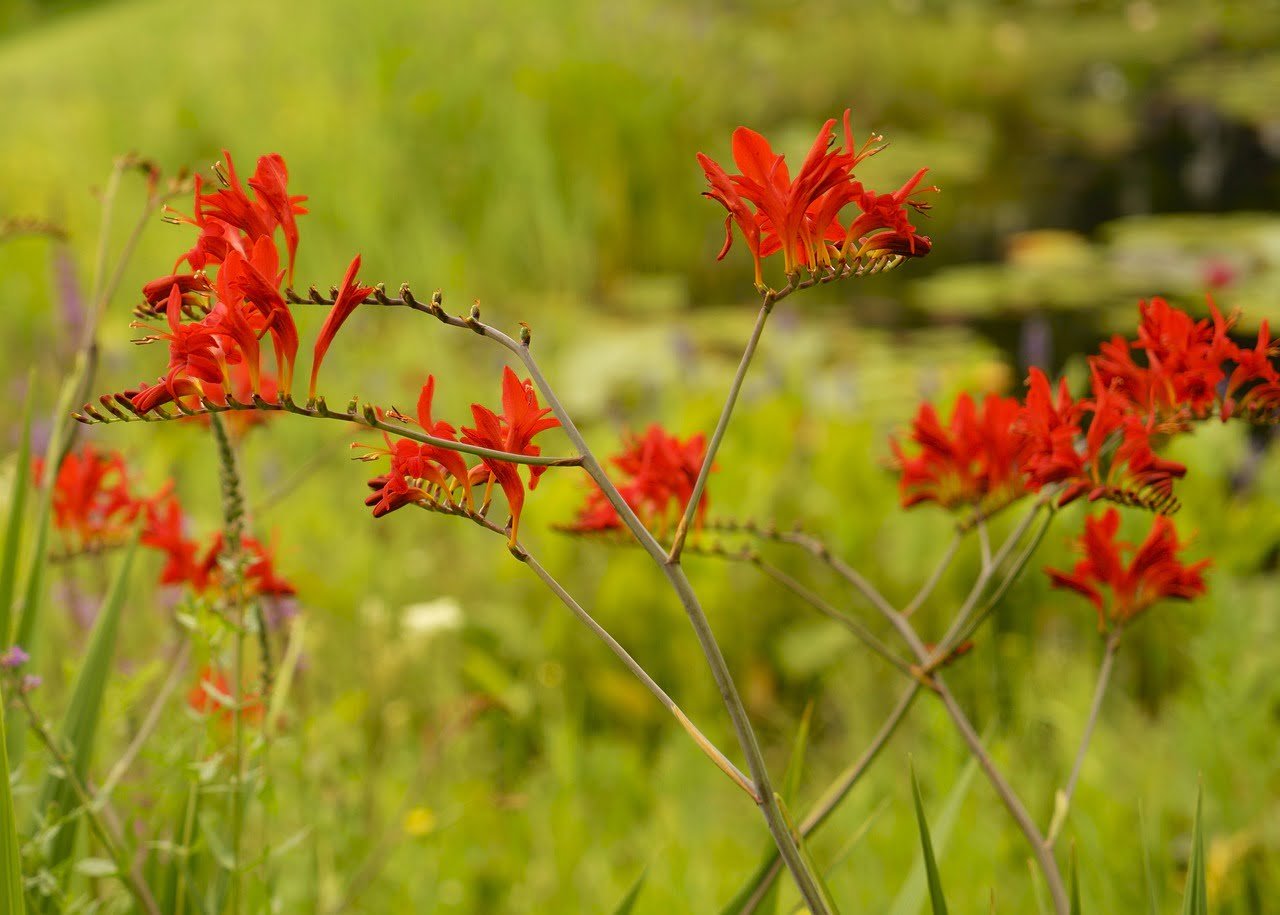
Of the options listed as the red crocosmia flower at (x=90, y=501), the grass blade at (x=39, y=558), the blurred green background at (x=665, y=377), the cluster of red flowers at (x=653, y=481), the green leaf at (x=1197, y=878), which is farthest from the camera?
the blurred green background at (x=665, y=377)

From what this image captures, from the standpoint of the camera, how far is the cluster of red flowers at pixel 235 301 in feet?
2.61

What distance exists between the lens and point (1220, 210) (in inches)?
234

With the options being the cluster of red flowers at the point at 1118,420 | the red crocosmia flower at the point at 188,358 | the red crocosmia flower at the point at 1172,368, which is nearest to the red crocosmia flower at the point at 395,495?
the red crocosmia flower at the point at 188,358

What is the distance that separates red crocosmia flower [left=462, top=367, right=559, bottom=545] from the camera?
2.68 ft

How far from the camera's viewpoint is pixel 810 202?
844 mm

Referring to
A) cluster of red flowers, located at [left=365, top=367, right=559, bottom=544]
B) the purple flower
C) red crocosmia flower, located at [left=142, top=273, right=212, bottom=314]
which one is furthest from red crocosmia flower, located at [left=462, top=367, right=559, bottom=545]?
the purple flower

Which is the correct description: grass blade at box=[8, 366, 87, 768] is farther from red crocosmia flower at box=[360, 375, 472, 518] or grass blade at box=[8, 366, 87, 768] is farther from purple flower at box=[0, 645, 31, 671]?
red crocosmia flower at box=[360, 375, 472, 518]

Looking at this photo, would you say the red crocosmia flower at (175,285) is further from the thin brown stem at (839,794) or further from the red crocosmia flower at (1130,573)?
the red crocosmia flower at (1130,573)

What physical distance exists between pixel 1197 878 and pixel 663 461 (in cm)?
56

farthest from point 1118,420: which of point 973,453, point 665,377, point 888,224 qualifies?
point 665,377

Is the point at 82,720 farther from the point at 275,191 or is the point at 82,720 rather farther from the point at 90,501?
the point at 275,191

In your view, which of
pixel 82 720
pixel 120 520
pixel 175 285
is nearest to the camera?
pixel 175 285

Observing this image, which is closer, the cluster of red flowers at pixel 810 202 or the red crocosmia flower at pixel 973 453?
the cluster of red flowers at pixel 810 202

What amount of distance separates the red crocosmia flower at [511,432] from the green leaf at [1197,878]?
0.56 meters
